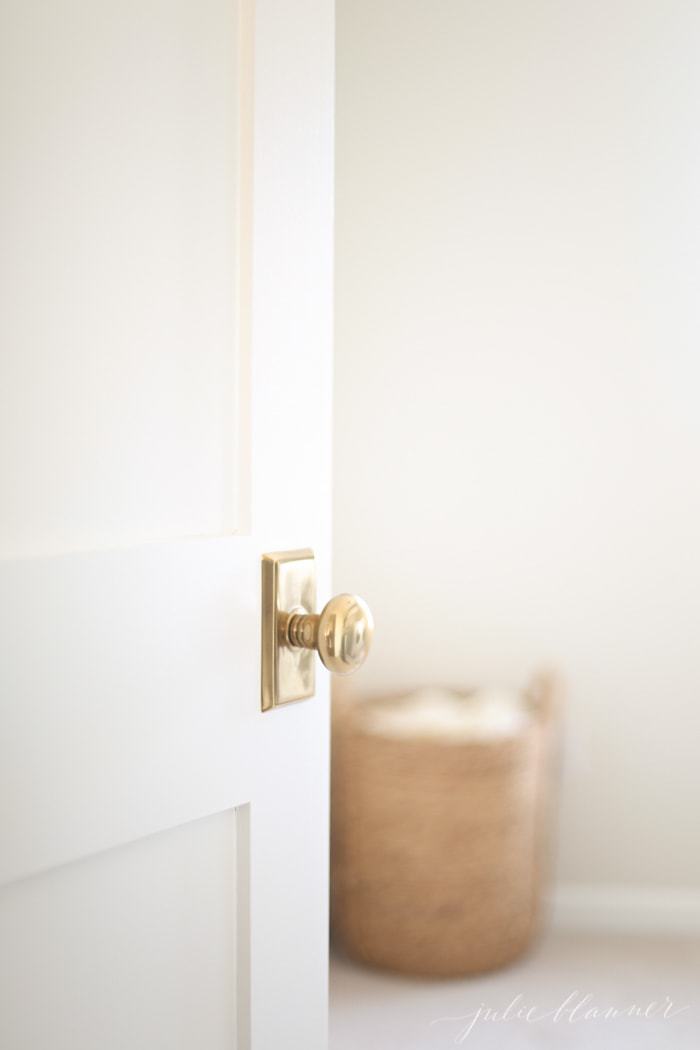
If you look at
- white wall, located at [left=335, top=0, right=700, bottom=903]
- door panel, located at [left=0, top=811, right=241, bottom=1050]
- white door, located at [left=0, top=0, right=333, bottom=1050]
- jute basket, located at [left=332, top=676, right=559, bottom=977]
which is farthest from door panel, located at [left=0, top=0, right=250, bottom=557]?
white wall, located at [left=335, top=0, right=700, bottom=903]

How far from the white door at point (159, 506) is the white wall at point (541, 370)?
1694 mm

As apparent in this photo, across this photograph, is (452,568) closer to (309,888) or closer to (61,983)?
(309,888)

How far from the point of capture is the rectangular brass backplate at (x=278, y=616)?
26.7 inches

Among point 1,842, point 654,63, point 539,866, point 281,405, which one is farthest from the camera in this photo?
point 654,63

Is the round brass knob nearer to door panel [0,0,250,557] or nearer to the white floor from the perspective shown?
door panel [0,0,250,557]

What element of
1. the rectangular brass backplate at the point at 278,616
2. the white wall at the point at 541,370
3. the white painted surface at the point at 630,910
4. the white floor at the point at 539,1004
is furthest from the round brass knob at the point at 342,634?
the white painted surface at the point at 630,910

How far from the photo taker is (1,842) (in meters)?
0.52

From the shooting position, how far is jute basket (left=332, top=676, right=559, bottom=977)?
2.03 metres

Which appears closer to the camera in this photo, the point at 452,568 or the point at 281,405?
the point at 281,405

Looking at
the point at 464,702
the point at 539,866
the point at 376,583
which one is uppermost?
the point at 376,583

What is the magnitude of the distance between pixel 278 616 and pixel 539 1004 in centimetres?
157

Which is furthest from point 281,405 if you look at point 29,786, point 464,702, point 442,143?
point 442,143

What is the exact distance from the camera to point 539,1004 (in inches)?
78.7

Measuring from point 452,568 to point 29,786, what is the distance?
75.5 inches
